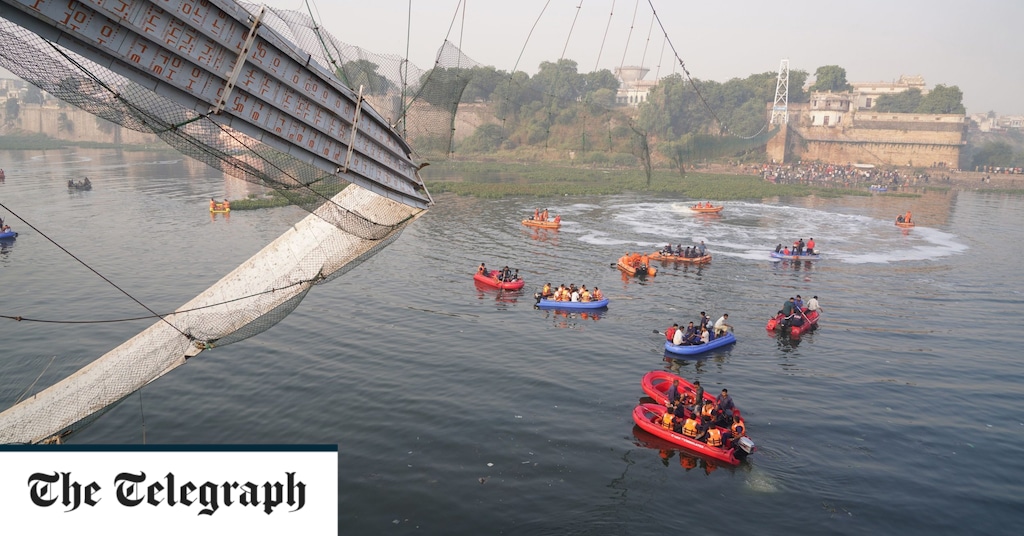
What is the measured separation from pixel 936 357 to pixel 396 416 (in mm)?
26454

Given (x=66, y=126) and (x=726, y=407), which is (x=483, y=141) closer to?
(x=66, y=126)

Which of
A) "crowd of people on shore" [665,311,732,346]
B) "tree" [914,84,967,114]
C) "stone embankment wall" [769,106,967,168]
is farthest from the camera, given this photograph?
"tree" [914,84,967,114]

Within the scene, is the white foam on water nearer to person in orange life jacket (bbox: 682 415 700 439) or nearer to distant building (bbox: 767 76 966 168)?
person in orange life jacket (bbox: 682 415 700 439)

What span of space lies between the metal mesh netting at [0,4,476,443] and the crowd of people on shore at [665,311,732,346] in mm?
18959

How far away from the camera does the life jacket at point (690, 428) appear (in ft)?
74.3

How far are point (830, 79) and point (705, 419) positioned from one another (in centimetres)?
19701

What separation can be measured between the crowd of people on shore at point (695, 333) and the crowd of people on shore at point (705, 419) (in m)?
7.78

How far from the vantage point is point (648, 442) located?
23.1m

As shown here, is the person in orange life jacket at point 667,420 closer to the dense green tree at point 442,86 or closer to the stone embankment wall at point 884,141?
the dense green tree at point 442,86

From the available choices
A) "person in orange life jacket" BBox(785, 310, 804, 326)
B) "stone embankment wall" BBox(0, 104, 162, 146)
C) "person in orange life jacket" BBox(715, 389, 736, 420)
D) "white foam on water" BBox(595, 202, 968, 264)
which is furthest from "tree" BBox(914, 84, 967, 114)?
"stone embankment wall" BBox(0, 104, 162, 146)

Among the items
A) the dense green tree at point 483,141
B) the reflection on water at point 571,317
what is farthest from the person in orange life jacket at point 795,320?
the dense green tree at point 483,141

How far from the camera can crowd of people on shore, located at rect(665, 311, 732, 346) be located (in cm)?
3216

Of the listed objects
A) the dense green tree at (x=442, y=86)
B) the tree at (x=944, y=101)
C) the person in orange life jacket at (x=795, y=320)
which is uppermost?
the tree at (x=944, y=101)

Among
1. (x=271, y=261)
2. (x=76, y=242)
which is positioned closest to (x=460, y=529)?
(x=271, y=261)
